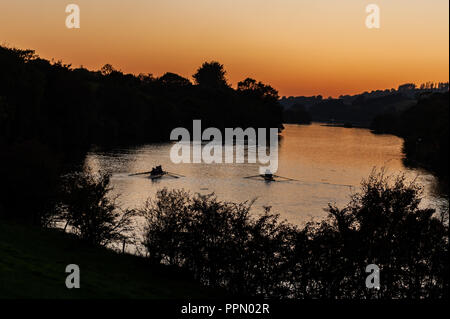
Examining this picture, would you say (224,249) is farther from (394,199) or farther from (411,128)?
(411,128)

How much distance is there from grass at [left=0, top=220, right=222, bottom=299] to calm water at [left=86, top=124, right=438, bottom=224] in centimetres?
2485

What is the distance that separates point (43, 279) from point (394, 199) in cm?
2175

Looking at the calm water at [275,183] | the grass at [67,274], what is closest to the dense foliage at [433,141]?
the calm water at [275,183]

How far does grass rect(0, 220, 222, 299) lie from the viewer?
24672mm

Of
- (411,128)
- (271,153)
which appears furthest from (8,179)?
(411,128)

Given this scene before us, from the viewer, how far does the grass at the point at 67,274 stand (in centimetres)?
2467

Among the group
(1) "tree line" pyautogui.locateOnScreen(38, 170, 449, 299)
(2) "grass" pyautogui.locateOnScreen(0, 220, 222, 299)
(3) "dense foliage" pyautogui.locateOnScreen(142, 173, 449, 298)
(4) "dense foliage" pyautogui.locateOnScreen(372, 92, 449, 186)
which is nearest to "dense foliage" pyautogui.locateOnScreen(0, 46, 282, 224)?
(2) "grass" pyautogui.locateOnScreen(0, 220, 222, 299)

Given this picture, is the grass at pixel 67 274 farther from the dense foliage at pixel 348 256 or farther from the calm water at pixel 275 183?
the calm water at pixel 275 183

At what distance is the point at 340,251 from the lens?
29.6m

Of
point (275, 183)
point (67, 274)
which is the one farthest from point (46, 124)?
point (67, 274)

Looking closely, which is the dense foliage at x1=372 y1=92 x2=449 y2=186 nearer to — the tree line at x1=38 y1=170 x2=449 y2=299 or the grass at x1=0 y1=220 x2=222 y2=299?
the tree line at x1=38 y1=170 x2=449 y2=299

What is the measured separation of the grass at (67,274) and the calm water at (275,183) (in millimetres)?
24845

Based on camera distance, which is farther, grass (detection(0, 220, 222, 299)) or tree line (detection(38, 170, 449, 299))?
tree line (detection(38, 170, 449, 299))

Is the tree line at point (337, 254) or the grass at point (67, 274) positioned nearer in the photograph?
the grass at point (67, 274)
